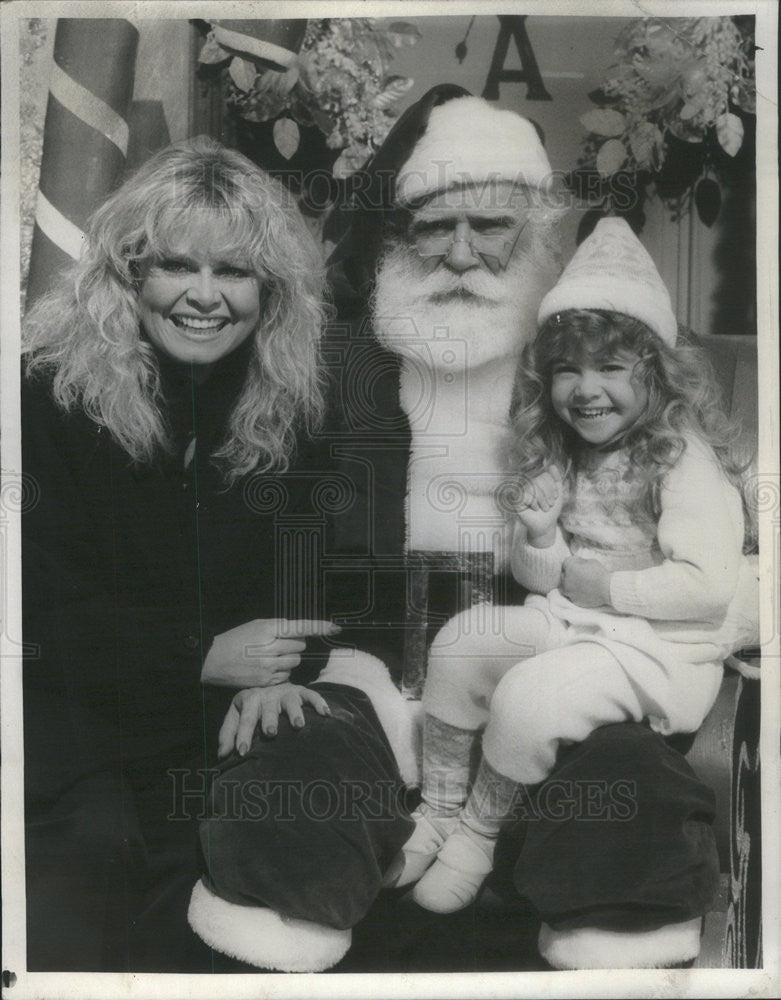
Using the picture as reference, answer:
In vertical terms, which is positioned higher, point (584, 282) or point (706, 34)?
point (706, 34)

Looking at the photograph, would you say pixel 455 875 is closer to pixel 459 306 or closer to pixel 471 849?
pixel 471 849

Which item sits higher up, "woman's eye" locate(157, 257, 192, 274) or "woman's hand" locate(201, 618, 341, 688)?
"woman's eye" locate(157, 257, 192, 274)

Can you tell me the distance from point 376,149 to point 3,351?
2.85ft

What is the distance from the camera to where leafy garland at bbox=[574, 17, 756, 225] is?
2051mm

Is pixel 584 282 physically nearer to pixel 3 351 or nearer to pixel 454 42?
pixel 454 42

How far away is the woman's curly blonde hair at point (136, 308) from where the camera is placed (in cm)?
204

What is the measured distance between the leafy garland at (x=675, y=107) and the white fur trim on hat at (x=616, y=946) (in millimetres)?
1452

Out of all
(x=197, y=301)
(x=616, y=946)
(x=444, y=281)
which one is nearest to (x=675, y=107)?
(x=444, y=281)

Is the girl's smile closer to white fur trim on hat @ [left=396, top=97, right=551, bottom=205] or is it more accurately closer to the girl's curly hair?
the girl's curly hair

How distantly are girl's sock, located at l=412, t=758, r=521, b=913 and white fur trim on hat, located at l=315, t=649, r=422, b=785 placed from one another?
14cm

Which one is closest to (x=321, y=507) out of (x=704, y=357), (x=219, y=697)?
(x=219, y=697)

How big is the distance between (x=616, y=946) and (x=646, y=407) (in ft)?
3.57

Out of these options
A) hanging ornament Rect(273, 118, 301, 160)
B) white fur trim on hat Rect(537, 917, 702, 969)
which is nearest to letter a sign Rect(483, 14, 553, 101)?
hanging ornament Rect(273, 118, 301, 160)

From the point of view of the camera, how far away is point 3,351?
2082 millimetres
